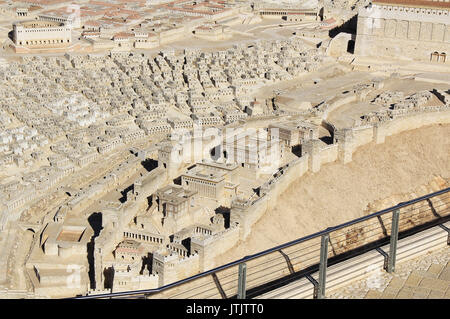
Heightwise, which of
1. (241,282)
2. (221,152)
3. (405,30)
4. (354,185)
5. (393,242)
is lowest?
(354,185)

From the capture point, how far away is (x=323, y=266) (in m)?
9.14

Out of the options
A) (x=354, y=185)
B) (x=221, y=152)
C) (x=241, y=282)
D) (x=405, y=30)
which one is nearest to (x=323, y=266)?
(x=241, y=282)

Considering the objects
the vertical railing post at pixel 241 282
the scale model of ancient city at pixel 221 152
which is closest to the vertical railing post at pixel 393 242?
the scale model of ancient city at pixel 221 152

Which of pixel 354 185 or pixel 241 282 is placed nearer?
pixel 241 282

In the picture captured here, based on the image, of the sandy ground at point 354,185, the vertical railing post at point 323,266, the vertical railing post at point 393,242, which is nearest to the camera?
the vertical railing post at point 323,266

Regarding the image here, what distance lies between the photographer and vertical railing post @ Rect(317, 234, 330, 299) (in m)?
9.14

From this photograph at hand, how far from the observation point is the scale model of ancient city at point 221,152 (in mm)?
18953

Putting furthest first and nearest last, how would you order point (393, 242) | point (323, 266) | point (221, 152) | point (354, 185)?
point (354, 185) < point (221, 152) < point (393, 242) < point (323, 266)

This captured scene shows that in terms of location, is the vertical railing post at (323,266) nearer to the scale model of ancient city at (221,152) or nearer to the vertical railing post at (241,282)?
the scale model of ancient city at (221,152)

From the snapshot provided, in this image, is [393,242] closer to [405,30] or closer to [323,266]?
[323,266]

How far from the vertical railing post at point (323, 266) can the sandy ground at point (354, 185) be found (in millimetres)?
13372

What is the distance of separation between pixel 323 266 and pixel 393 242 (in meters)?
1.16

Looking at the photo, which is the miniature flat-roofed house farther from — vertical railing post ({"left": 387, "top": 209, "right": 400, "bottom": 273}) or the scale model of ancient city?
vertical railing post ({"left": 387, "top": 209, "right": 400, "bottom": 273})

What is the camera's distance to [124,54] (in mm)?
47906
